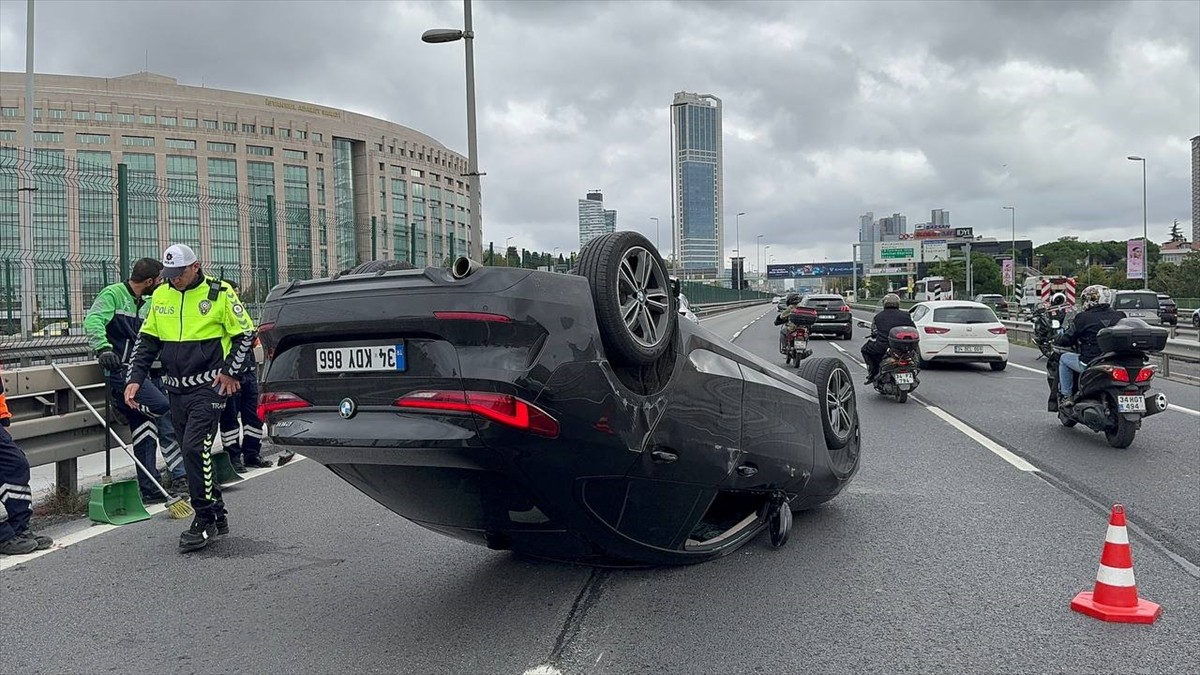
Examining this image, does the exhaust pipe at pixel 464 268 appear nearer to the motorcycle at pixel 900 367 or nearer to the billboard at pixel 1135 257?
the motorcycle at pixel 900 367

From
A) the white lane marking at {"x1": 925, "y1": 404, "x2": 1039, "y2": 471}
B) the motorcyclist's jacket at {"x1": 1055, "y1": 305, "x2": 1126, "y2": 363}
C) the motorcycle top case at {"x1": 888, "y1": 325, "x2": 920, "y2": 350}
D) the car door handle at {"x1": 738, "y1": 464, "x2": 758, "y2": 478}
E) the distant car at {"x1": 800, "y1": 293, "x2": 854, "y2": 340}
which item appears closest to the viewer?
the car door handle at {"x1": 738, "y1": 464, "x2": 758, "y2": 478}

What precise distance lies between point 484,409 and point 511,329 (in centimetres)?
30

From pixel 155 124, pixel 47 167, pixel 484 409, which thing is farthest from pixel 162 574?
pixel 155 124

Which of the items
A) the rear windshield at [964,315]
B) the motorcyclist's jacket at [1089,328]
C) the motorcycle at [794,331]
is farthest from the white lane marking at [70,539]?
the rear windshield at [964,315]

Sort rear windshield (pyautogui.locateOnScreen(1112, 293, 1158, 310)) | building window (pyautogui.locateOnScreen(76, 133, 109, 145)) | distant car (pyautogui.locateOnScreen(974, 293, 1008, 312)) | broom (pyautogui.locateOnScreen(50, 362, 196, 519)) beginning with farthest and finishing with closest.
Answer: building window (pyautogui.locateOnScreen(76, 133, 109, 145)) < distant car (pyautogui.locateOnScreen(974, 293, 1008, 312)) < rear windshield (pyautogui.locateOnScreen(1112, 293, 1158, 310)) < broom (pyautogui.locateOnScreen(50, 362, 196, 519))

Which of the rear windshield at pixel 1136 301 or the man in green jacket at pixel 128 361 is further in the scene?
the rear windshield at pixel 1136 301

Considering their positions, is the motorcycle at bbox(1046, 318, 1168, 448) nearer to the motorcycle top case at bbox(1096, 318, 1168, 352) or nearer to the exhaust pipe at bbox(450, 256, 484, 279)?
the motorcycle top case at bbox(1096, 318, 1168, 352)

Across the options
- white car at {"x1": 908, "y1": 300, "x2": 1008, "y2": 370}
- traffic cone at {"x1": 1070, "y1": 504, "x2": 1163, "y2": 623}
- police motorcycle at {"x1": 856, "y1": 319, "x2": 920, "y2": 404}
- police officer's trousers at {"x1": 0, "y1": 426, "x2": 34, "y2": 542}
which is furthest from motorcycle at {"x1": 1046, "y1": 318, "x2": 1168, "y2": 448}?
white car at {"x1": 908, "y1": 300, "x2": 1008, "y2": 370}

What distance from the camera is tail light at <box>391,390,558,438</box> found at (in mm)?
3213

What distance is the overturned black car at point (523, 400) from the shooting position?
10.7 feet

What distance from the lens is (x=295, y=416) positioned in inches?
144

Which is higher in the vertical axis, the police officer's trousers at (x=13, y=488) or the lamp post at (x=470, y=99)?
the lamp post at (x=470, y=99)

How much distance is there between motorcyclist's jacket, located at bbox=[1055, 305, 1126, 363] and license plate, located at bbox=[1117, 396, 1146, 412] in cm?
73

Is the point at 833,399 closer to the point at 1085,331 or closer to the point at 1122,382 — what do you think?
the point at 1122,382
